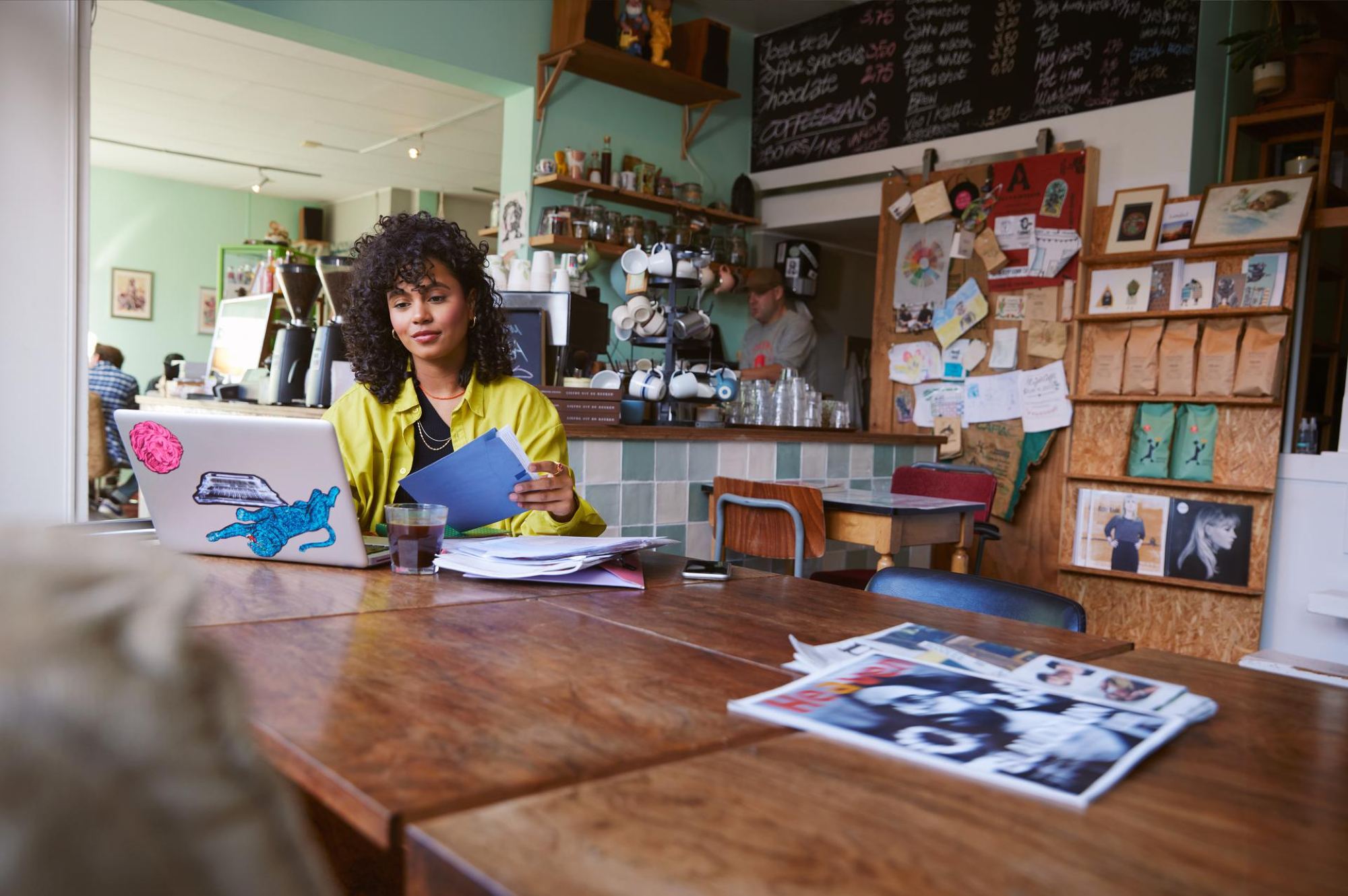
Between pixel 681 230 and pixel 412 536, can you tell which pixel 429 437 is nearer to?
pixel 412 536

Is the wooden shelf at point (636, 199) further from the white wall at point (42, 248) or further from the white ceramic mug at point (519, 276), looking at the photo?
the white wall at point (42, 248)

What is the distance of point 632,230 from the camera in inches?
202

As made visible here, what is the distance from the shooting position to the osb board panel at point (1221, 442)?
376 centimetres

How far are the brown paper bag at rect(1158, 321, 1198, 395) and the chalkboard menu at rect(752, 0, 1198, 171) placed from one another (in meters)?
1.04

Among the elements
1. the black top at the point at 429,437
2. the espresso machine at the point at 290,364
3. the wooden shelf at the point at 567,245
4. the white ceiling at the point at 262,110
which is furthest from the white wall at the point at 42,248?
the white ceiling at the point at 262,110

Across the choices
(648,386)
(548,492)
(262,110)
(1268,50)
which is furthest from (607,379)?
(262,110)

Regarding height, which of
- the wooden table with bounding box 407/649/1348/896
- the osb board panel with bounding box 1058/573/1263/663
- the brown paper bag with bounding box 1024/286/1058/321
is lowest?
the osb board panel with bounding box 1058/573/1263/663

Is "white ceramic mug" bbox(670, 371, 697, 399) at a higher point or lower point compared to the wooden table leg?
higher

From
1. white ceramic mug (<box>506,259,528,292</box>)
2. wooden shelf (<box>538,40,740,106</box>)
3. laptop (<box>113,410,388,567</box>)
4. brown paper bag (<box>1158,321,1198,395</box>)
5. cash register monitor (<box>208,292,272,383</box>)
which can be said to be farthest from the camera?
wooden shelf (<box>538,40,740,106</box>)

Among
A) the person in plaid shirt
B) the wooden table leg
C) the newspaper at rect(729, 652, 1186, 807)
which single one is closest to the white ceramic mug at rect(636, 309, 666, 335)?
the wooden table leg

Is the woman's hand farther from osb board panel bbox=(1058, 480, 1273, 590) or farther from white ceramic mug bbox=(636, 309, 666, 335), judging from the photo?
osb board panel bbox=(1058, 480, 1273, 590)

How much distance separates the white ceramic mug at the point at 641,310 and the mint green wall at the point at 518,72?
1855mm

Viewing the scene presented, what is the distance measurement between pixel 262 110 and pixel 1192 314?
6.10 m

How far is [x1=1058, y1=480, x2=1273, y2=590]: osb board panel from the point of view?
376 cm
